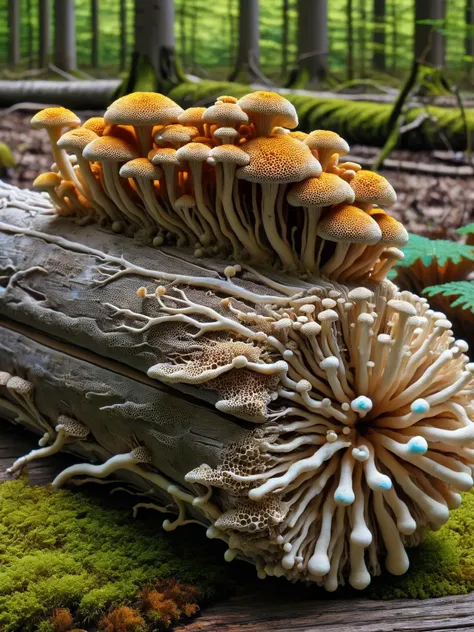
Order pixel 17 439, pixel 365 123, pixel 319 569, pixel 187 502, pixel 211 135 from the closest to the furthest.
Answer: pixel 319 569
pixel 187 502
pixel 211 135
pixel 17 439
pixel 365 123

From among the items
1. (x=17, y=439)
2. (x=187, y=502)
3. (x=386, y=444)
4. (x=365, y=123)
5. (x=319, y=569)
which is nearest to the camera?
(x=319, y=569)

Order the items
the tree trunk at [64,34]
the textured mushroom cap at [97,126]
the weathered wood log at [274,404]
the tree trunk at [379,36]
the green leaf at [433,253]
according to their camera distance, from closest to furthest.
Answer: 1. the weathered wood log at [274,404]
2. the textured mushroom cap at [97,126]
3. the green leaf at [433,253]
4. the tree trunk at [64,34]
5. the tree trunk at [379,36]

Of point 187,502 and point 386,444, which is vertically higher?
point 386,444

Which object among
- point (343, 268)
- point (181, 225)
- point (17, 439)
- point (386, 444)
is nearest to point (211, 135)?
point (181, 225)

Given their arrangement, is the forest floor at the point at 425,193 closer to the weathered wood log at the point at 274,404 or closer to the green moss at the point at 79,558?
the weathered wood log at the point at 274,404

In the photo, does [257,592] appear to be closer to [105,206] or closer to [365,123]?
[105,206]

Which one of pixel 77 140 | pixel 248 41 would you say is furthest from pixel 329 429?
pixel 248 41

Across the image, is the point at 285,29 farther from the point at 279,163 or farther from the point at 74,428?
the point at 74,428

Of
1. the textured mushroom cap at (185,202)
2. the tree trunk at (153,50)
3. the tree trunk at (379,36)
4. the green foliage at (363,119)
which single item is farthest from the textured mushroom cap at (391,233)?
the tree trunk at (379,36)
